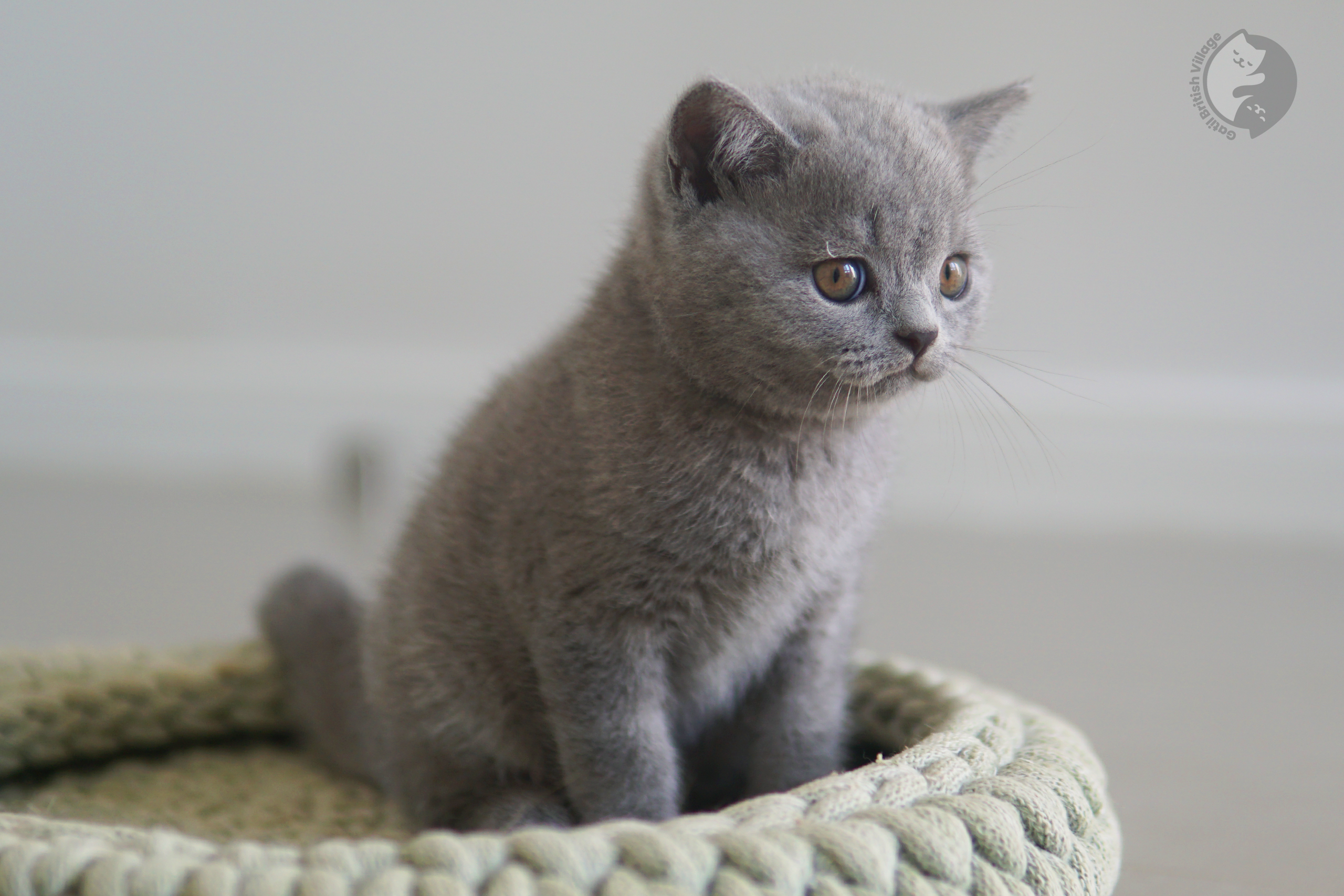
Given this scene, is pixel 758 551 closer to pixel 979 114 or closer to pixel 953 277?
pixel 953 277

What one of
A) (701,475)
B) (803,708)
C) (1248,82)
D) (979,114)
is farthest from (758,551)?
(1248,82)

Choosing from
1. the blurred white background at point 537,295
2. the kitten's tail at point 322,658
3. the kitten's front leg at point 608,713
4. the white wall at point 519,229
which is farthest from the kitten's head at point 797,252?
the white wall at point 519,229

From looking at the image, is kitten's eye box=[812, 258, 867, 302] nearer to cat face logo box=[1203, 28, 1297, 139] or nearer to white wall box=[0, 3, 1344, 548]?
cat face logo box=[1203, 28, 1297, 139]

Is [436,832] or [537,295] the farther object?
[537,295]

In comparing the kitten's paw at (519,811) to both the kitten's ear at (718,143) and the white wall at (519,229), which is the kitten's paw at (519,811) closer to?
the kitten's ear at (718,143)

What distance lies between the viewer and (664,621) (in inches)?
32.3

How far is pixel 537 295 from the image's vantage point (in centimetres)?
258

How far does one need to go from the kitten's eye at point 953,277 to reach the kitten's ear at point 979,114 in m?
0.10

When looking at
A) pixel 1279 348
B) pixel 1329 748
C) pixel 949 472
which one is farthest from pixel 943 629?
pixel 1279 348

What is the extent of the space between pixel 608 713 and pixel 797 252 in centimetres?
35

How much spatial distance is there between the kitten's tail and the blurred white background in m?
0.62

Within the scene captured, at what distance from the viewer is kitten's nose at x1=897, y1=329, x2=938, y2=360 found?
0.78m

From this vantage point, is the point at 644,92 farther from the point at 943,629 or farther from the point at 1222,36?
the point at 943,629

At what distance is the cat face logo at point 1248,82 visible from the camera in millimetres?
1526
